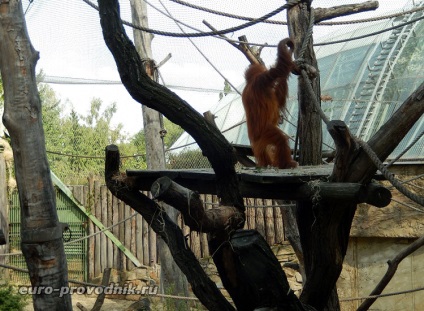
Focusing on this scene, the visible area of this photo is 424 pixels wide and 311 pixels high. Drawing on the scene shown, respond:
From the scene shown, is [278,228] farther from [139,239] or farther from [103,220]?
[103,220]

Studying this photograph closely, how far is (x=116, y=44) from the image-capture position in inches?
Answer: 115

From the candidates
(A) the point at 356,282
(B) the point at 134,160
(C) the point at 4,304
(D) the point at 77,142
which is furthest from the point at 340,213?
(D) the point at 77,142

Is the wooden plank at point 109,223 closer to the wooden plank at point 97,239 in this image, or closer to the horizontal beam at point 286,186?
the wooden plank at point 97,239

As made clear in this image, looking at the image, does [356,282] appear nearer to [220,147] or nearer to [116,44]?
[220,147]

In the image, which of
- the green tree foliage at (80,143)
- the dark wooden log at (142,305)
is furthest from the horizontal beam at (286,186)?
the green tree foliage at (80,143)

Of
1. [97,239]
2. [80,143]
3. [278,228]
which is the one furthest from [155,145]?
[80,143]

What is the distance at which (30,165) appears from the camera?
3375 mm

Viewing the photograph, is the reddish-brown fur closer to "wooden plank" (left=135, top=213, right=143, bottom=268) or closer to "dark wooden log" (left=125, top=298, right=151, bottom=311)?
"dark wooden log" (left=125, top=298, right=151, bottom=311)

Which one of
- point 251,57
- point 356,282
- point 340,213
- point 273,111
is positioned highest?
point 251,57

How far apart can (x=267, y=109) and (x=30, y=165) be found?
2.79m

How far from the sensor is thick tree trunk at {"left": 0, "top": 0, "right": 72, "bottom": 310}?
10.9ft

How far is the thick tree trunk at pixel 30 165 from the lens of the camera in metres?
3.33

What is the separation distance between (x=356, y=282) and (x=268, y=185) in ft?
15.7

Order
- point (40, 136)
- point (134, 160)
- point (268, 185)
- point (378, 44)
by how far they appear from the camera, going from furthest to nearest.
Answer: point (134, 160)
point (378, 44)
point (268, 185)
point (40, 136)
